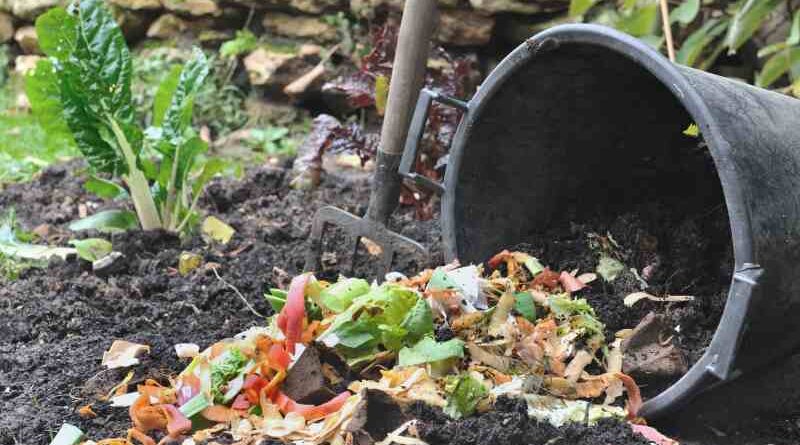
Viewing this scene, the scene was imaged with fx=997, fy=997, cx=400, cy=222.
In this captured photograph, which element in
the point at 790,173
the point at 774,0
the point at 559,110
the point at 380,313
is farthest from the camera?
the point at 774,0

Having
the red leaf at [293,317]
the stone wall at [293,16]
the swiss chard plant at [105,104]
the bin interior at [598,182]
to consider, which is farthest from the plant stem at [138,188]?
the stone wall at [293,16]

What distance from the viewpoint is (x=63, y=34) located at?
9.76 feet

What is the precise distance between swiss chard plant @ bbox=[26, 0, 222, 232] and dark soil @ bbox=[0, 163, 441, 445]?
198mm

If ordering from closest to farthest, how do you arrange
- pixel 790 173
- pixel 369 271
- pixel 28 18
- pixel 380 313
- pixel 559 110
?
1. pixel 790 173
2. pixel 380 313
3. pixel 559 110
4. pixel 369 271
5. pixel 28 18

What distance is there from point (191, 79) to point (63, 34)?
0.40 metres

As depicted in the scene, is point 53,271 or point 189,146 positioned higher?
point 189,146

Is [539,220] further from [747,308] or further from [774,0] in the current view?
[774,0]

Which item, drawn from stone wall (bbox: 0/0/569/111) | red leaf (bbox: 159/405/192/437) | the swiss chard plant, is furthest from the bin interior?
stone wall (bbox: 0/0/569/111)

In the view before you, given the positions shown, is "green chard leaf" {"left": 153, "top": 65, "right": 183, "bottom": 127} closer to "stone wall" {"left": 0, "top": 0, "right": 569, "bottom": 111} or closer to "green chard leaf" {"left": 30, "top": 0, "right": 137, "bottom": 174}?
"green chard leaf" {"left": 30, "top": 0, "right": 137, "bottom": 174}

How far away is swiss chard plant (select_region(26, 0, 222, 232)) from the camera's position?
299cm

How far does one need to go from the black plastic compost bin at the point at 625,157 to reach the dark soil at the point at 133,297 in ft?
1.12

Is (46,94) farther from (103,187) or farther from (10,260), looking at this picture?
(10,260)

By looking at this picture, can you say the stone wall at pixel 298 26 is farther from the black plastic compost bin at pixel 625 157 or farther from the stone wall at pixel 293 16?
the black plastic compost bin at pixel 625 157

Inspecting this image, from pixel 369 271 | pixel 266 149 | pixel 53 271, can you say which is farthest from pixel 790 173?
pixel 266 149
